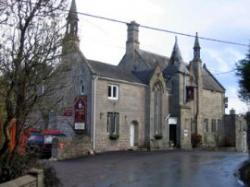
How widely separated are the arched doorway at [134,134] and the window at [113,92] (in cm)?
346

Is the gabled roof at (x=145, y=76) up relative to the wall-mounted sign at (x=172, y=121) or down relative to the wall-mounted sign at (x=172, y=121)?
up

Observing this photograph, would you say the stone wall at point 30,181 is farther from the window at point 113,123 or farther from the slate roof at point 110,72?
the window at point 113,123

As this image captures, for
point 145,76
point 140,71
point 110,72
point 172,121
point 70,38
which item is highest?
point 140,71

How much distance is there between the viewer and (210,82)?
56781mm

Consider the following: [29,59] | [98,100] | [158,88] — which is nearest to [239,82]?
[29,59]

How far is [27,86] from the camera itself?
33.5ft

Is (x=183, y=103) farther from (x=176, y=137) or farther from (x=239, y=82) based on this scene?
(x=239, y=82)

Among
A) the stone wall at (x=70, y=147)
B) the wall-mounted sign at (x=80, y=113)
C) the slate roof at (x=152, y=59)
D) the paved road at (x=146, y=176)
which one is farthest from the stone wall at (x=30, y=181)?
the slate roof at (x=152, y=59)

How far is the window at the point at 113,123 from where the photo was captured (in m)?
35.2

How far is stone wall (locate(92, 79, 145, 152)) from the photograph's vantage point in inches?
1342

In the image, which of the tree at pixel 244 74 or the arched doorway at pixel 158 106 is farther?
the arched doorway at pixel 158 106

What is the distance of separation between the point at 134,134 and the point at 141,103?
9.78 feet

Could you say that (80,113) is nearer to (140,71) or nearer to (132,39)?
(140,71)

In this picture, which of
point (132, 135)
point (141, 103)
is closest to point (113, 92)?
point (141, 103)
